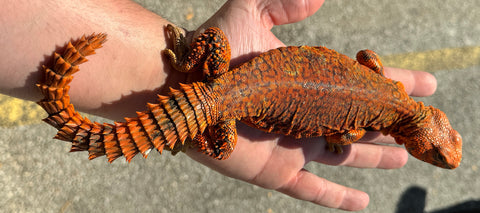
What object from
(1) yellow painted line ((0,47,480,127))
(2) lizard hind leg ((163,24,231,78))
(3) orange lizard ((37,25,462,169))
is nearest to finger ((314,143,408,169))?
(3) orange lizard ((37,25,462,169))

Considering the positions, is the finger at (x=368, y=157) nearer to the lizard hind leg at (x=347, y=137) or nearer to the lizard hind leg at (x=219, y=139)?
the lizard hind leg at (x=347, y=137)

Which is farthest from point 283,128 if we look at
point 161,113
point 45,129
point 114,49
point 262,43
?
point 45,129

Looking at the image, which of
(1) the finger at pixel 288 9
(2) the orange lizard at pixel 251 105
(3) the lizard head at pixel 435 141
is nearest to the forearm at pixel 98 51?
(2) the orange lizard at pixel 251 105

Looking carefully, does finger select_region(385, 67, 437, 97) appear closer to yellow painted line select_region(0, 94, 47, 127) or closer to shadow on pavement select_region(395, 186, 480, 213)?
shadow on pavement select_region(395, 186, 480, 213)

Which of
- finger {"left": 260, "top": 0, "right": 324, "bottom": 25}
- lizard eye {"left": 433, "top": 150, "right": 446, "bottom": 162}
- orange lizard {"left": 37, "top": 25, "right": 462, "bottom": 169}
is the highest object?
finger {"left": 260, "top": 0, "right": 324, "bottom": 25}

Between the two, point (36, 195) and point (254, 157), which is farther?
point (36, 195)

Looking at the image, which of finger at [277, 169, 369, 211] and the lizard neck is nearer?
the lizard neck

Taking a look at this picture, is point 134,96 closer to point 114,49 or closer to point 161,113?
point 114,49
